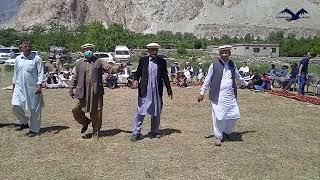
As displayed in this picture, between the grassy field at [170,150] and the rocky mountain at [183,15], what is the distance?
3761 inches

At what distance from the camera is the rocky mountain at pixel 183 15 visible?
107m

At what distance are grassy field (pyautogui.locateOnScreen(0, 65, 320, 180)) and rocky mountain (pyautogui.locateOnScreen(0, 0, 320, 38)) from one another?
9552 cm

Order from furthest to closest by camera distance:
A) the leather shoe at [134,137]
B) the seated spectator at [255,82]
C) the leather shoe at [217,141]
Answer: the seated spectator at [255,82] < the leather shoe at [134,137] < the leather shoe at [217,141]

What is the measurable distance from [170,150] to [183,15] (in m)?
106

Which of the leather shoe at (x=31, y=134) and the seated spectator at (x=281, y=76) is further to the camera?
the seated spectator at (x=281, y=76)

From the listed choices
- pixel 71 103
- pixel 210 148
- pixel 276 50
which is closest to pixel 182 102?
pixel 71 103

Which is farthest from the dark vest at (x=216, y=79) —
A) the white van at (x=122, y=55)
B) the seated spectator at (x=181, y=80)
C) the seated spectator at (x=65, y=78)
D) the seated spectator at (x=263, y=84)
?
the white van at (x=122, y=55)

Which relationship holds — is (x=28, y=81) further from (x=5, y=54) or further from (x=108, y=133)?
(x=5, y=54)

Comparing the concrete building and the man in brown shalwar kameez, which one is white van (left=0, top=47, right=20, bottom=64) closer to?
the man in brown shalwar kameez

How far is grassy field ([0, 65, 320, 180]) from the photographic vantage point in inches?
252

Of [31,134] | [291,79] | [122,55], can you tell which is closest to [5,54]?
[122,55]

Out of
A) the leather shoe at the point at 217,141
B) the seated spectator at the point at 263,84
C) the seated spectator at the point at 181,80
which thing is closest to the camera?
the leather shoe at the point at 217,141

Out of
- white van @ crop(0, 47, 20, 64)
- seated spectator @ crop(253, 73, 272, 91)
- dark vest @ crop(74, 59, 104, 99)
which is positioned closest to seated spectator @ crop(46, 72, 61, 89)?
seated spectator @ crop(253, 73, 272, 91)

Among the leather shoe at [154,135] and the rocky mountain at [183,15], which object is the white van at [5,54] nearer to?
the leather shoe at [154,135]
